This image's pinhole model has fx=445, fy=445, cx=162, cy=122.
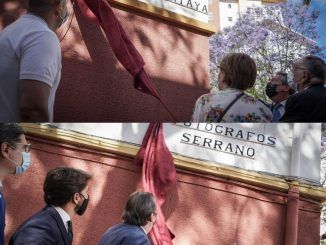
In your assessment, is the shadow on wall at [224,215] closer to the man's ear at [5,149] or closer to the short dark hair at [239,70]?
the short dark hair at [239,70]

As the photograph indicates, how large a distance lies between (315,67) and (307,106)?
96 mm

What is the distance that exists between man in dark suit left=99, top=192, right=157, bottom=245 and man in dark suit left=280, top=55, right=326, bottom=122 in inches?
14.7

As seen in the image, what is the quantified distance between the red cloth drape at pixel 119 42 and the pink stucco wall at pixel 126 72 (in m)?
0.01

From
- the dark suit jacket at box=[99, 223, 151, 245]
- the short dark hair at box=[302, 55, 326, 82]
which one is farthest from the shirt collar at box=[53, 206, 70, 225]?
the short dark hair at box=[302, 55, 326, 82]

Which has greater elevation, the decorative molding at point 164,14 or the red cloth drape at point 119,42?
the decorative molding at point 164,14

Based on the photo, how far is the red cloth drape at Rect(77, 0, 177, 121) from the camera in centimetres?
96

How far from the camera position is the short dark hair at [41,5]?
2.91 feet

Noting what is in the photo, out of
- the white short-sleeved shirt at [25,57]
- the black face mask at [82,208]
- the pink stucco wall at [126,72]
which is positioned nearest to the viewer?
the white short-sleeved shirt at [25,57]

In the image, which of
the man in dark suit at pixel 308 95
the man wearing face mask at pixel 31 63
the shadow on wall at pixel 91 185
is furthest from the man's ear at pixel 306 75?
the man wearing face mask at pixel 31 63

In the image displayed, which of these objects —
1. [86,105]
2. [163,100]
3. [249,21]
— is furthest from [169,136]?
[249,21]

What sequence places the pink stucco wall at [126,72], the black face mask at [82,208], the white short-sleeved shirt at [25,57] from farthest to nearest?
the black face mask at [82,208] → the pink stucco wall at [126,72] → the white short-sleeved shirt at [25,57]

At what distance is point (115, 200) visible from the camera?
1.07 meters

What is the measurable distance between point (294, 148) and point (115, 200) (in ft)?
1.52

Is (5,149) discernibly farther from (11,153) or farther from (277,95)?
(277,95)
